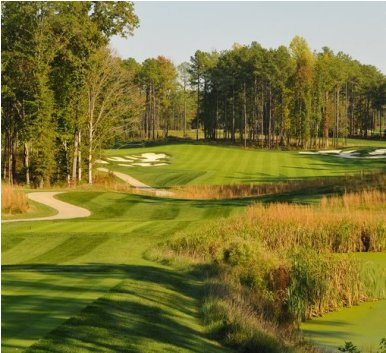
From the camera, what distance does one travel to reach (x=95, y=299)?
31.4 ft

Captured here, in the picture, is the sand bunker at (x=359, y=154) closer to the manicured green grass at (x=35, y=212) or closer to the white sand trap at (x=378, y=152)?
the white sand trap at (x=378, y=152)

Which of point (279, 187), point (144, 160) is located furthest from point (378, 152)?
point (279, 187)

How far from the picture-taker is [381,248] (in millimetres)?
20688

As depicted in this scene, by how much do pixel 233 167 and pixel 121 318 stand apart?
51607mm

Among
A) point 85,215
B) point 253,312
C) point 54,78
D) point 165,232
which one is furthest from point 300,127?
point 253,312

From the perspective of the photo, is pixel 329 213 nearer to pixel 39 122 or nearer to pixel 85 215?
pixel 85 215

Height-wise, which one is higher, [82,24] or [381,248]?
[82,24]

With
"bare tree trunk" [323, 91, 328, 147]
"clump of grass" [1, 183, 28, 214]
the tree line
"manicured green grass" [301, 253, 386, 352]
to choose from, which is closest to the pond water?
"manicured green grass" [301, 253, 386, 352]

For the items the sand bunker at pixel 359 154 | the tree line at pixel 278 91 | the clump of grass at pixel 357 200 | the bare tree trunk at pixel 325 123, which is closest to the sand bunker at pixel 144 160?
the tree line at pixel 278 91

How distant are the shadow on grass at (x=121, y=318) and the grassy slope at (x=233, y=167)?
36897mm

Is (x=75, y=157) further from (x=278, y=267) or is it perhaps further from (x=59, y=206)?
(x=278, y=267)

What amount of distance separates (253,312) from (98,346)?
530cm

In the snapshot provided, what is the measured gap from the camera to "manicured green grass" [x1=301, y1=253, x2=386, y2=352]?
1217cm

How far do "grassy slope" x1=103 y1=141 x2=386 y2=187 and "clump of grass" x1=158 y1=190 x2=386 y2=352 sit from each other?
2654 centimetres
